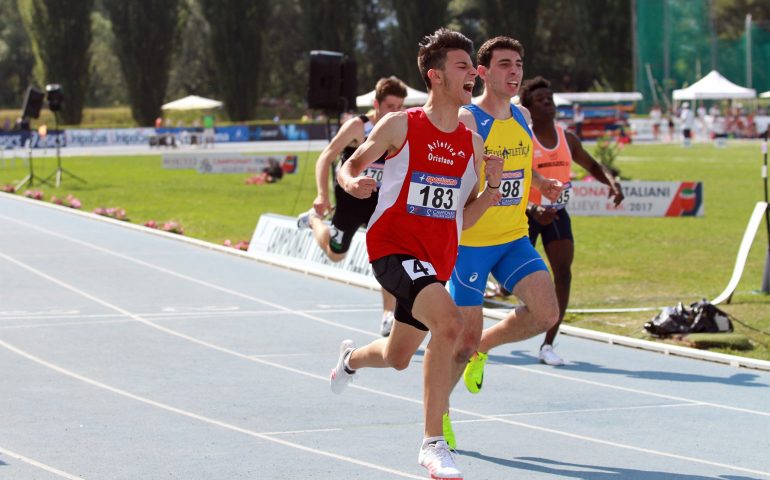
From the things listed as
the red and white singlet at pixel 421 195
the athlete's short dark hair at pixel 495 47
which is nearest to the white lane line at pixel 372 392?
the red and white singlet at pixel 421 195

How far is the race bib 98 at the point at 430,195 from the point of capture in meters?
6.37

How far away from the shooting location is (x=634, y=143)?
5903 cm

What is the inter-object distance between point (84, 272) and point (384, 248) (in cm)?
1043

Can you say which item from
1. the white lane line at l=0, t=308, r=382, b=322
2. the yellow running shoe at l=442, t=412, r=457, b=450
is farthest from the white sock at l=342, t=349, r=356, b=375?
the white lane line at l=0, t=308, r=382, b=322

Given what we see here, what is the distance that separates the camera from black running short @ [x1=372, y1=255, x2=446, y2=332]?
6266mm

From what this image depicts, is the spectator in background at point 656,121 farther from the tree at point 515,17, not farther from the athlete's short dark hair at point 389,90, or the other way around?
the athlete's short dark hair at point 389,90

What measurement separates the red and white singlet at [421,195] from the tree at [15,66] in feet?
306

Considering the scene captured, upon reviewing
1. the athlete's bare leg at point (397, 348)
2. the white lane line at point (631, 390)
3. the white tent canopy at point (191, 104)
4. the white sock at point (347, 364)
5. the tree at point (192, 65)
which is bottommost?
the white lane line at point (631, 390)

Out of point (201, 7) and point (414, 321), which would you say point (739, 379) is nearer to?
→ point (414, 321)

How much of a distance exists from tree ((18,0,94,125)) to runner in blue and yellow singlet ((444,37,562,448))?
70.3m

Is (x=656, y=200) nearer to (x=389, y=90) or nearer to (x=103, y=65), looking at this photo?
(x=389, y=90)

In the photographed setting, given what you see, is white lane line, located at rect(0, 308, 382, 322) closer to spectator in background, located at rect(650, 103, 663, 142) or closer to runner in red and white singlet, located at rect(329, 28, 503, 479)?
runner in red and white singlet, located at rect(329, 28, 503, 479)

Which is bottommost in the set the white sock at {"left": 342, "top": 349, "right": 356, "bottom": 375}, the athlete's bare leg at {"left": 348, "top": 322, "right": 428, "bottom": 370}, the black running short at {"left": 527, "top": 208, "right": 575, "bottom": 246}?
the white sock at {"left": 342, "top": 349, "right": 356, "bottom": 375}

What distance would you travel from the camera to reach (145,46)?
254 ft
